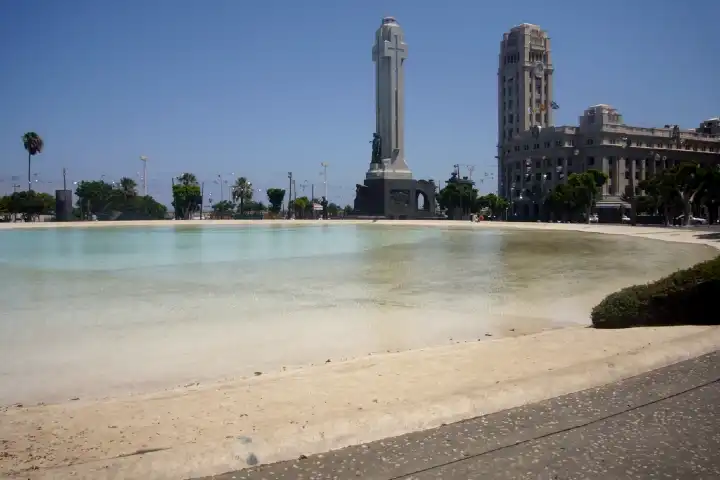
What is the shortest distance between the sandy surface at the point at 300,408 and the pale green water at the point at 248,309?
1743mm

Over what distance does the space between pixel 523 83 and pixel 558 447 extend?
15899 centimetres

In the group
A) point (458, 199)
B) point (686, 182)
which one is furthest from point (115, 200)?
point (686, 182)

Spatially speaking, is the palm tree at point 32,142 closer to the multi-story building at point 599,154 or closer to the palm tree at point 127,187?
the palm tree at point 127,187

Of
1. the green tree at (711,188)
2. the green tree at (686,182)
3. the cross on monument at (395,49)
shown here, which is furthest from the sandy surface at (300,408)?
the cross on monument at (395,49)

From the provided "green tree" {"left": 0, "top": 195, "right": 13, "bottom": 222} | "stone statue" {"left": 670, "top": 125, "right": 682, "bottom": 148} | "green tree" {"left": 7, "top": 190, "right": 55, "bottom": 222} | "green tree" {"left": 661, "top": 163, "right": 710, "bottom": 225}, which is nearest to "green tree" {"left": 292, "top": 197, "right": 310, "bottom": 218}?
"green tree" {"left": 7, "top": 190, "right": 55, "bottom": 222}

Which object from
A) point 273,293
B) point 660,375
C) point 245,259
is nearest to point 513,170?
point 245,259

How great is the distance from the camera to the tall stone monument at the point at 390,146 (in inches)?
4154

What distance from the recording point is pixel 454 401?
633 centimetres

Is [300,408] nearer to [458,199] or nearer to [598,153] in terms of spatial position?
[458,199]

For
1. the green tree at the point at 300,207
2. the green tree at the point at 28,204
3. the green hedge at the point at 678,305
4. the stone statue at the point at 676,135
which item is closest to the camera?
the green hedge at the point at 678,305

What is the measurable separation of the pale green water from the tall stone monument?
76788 mm

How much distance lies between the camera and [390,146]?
107 meters

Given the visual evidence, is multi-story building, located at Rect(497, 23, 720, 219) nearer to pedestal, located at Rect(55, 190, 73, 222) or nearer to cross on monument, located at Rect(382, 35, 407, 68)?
cross on monument, located at Rect(382, 35, 407, 68)

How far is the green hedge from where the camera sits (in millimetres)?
10492
